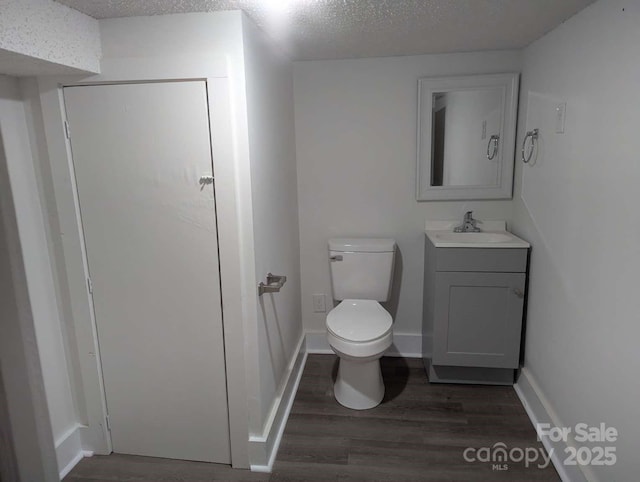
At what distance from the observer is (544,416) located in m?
2.06

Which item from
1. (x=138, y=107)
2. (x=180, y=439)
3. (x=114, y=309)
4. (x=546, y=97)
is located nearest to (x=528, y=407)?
(x=546, y=97)

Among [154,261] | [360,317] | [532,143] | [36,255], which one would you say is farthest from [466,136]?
[36,255]

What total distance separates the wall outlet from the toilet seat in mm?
450

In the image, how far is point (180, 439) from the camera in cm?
196

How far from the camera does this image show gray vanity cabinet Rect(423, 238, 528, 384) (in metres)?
2.32

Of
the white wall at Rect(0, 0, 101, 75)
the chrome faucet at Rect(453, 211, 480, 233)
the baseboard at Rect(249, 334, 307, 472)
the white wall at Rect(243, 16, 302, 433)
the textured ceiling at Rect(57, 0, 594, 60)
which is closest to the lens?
the white wall at Rect(0, 0, 101, 75)

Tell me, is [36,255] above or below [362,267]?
above

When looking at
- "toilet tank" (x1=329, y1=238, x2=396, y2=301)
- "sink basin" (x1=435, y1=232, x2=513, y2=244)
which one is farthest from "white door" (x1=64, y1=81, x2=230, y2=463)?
"sink basin" (x1=435, y1=232, x2=513, y2=244)

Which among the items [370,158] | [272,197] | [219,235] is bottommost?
[219,235]

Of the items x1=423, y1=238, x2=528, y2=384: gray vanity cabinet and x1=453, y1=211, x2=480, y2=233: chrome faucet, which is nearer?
x1=423, y1=238, x2=528, y2=384: gray vanity cabinet

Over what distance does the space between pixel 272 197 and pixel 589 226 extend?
1.43 meters

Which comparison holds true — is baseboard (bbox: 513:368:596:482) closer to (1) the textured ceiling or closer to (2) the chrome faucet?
(2) the chrome faucet

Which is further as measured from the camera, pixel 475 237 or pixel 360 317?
pixel 475 237

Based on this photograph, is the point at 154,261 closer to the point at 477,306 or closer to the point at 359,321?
the point at 359,321
